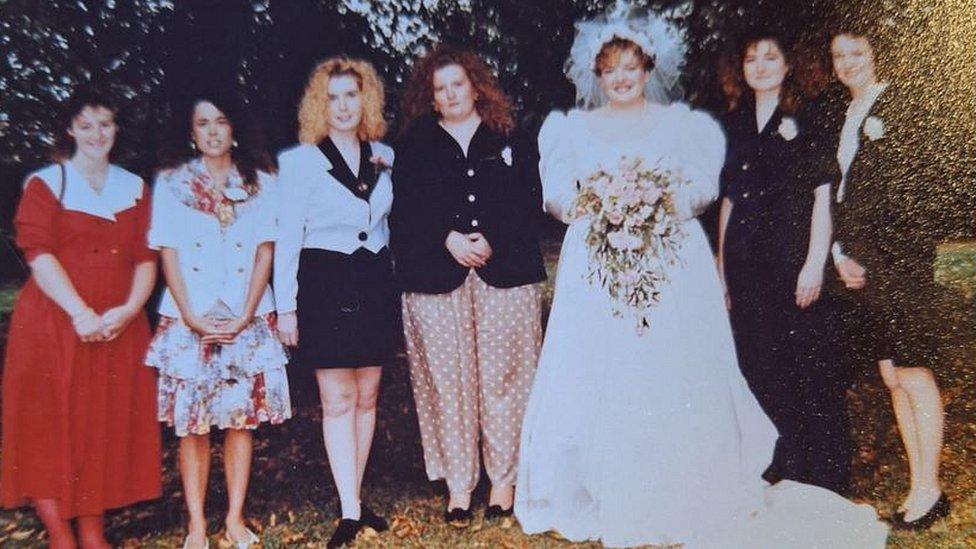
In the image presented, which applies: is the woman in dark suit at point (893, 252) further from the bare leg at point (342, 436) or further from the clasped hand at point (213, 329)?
the clasped hand at point (213, 329)

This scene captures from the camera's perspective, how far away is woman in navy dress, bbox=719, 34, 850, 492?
3.42 meters

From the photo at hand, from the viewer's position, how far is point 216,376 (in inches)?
127

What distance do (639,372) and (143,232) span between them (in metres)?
2.07

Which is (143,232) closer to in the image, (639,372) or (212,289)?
(212,289)

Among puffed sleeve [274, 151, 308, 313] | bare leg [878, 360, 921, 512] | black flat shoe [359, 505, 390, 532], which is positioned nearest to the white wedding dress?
bare leg [878, 360, 921, 512]

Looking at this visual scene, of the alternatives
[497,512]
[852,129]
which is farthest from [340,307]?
[852,129]

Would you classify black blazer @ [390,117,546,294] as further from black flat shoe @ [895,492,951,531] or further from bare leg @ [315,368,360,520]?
black flat shoe @ [895,492,951,531]

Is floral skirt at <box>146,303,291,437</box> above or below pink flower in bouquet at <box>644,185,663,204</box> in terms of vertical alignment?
below

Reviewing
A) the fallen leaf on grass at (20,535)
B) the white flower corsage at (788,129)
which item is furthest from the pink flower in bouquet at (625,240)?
the fallen leaf on grass at (20,535)

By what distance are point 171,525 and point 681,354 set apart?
2195mm

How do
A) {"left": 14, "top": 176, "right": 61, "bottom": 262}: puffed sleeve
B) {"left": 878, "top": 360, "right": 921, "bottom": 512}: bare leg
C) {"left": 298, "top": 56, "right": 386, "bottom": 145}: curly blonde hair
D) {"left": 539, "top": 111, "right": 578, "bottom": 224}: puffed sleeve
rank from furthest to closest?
{"left": 878, "top": 360, "right": 921, "bottom": 512}: bare leg, {"left": 539, "top": 111, "right": 578, "bottom": 224}: puffed sleeve, {"left": 298, "top": 56, "right": 386, "bottom": 145}: curly blonde hair, {"left": 14, "top": 176, "right": 61, "bottom": 262}: puffed sleeve

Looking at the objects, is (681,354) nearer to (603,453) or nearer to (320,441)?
(603,453)

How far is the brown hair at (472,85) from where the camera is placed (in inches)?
133

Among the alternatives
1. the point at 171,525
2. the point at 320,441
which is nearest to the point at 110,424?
the point at 171,525
